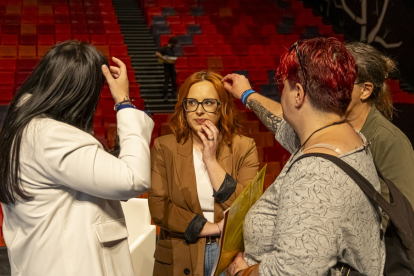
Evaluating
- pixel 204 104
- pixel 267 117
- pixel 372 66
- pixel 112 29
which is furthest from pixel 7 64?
pixel 372 66

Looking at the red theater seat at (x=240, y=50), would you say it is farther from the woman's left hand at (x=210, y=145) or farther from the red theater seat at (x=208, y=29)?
the woman's left hand at (x=210, y=145)

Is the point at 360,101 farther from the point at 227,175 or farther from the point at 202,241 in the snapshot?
the point at 202,241

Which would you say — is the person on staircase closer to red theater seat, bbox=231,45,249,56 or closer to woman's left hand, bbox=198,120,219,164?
red theater seat, bbox=231,45,249,56

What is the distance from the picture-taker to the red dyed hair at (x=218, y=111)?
73.0 inches

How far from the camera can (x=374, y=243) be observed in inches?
37.9

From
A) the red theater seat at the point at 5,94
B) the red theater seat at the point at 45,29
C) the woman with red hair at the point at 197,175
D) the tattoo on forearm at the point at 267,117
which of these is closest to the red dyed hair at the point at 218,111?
the woman with red hair at the point at 197,175

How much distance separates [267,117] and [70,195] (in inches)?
30.0

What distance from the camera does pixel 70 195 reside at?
3.50 ft

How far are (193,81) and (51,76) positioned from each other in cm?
87

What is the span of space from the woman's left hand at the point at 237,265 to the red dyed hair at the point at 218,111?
75 cm

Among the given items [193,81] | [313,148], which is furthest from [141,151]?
[193,81]

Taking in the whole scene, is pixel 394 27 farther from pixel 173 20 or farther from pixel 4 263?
pixel 4 263

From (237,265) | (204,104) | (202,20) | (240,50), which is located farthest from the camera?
(202,20)

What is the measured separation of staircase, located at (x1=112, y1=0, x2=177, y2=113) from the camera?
19.5 ft
